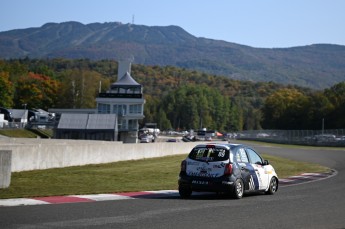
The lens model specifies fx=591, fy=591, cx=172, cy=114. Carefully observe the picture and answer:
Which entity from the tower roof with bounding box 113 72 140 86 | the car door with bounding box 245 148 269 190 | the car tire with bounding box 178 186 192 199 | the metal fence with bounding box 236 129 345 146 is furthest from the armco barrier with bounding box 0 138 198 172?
the tower roof with bounding box 113 72 140 86

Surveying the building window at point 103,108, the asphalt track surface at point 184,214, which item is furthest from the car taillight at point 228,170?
the building window at point 103,108

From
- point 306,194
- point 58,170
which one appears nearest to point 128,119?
point 58,170

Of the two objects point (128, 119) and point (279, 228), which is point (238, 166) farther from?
point (128, 119)

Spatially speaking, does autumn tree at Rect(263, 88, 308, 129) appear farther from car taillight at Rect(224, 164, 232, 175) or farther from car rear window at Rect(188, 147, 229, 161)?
car taillight at Rect(224, 164, 232, 175)

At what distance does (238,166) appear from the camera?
16.0m

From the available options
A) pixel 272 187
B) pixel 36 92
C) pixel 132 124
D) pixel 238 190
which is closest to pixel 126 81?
pixel 132 124

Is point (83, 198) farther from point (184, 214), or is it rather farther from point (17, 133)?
point (17, 133)

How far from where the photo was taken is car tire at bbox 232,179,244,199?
51.5 feet

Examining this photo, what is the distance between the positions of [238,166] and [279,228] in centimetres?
529

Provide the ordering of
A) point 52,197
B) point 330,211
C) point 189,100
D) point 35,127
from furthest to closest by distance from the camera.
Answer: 1. point 189,100
2. point 35,127
3. point 52,197
4. point 330,211

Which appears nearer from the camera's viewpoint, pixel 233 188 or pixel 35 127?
pixel 233 188

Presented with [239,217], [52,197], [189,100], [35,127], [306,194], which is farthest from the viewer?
[189,100]

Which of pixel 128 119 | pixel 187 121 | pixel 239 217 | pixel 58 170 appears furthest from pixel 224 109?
pixel 239 217

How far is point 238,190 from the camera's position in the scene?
624 inches
